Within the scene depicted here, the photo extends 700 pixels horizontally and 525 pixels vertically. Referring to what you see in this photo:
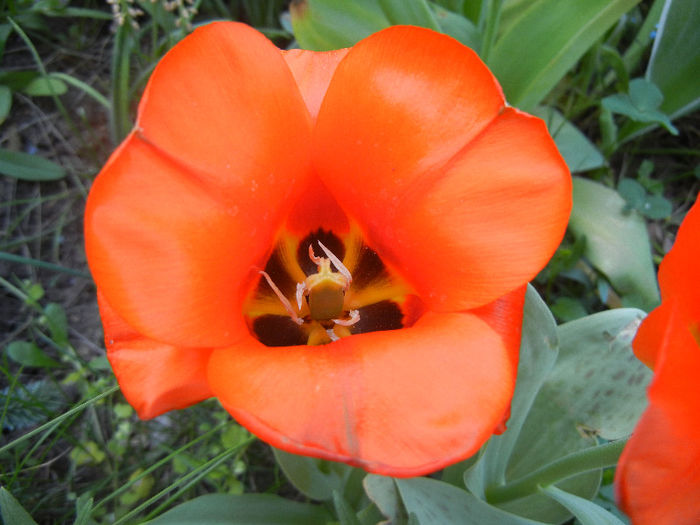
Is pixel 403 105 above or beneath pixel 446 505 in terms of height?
above

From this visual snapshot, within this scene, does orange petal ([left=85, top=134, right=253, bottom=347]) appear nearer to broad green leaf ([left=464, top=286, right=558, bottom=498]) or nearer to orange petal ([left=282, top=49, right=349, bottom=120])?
orange petal ([left=282, top=49, right=349, bottom=120])

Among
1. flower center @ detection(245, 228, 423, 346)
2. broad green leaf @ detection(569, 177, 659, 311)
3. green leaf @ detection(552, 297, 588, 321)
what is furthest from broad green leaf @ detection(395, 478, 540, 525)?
broad green leaf @ detection(569, 177, 659, 311)

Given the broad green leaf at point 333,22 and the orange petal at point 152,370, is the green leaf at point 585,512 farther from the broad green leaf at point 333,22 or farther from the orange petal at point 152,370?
the broad green leaf at point 333,22

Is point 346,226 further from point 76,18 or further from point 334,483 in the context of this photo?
point 76,18

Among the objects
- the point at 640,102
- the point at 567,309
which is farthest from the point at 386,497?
the point at 640,102

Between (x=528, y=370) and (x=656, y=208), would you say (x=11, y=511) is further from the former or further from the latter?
(x=656, y=208)

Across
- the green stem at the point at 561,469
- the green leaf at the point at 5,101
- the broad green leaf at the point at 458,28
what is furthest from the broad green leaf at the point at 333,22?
the green stem at the point at 561,469
